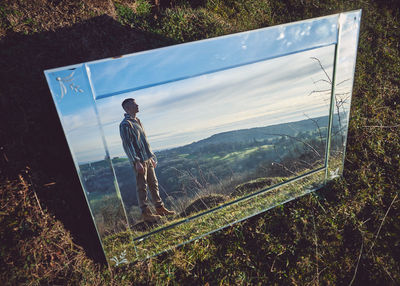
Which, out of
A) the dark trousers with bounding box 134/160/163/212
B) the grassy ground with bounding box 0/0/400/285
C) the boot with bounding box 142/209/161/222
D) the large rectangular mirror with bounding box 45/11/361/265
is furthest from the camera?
the grassy ground with bounding box 0/0/400/285

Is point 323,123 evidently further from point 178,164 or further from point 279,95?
point 178,164

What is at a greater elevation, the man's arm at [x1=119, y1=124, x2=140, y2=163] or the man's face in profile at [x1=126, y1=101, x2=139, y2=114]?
the man's face in profile at [x1=126, y1=101, x2=139, y2=114]

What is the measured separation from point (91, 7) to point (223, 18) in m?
1.65

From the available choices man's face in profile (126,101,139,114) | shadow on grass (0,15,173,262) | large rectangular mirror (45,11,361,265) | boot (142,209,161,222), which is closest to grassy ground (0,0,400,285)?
shadow on grass (0,15,173,262)

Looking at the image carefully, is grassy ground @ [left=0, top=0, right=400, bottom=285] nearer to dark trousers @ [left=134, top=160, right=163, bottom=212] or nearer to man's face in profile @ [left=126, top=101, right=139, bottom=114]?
dark trousers @ [left=134, top=160, right=163, bottom=212]

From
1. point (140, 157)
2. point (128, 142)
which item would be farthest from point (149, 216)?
point (128, 142)

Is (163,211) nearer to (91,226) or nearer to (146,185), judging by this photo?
(146,185)

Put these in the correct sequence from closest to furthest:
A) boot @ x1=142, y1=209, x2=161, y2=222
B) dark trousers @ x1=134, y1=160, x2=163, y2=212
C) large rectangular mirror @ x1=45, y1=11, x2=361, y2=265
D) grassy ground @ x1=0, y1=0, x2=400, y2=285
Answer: large rectangular mirror @ x1=45, y1=11, x2=361, y2=265 < dark trousers @ x1=134, y1=160, x2=163, y2=212 < boot @ x1=142, y1=209, x2=161, y2=222 < grassy ground @ x1=0, y1=0, x2=400, y2=285

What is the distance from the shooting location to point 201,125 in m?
2.26

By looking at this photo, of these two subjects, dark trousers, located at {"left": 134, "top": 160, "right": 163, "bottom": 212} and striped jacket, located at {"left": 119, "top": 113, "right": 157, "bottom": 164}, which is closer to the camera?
striped jacket, located at {"left": 119, "top": 113, "right": 157, "bottom": 164}

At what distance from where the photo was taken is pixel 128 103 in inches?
79.4

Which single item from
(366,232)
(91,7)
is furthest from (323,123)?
(91,7)

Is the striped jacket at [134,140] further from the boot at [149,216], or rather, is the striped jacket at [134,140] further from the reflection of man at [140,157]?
the boot at [149,216]

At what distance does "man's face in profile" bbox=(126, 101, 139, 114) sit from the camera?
2.02 m
